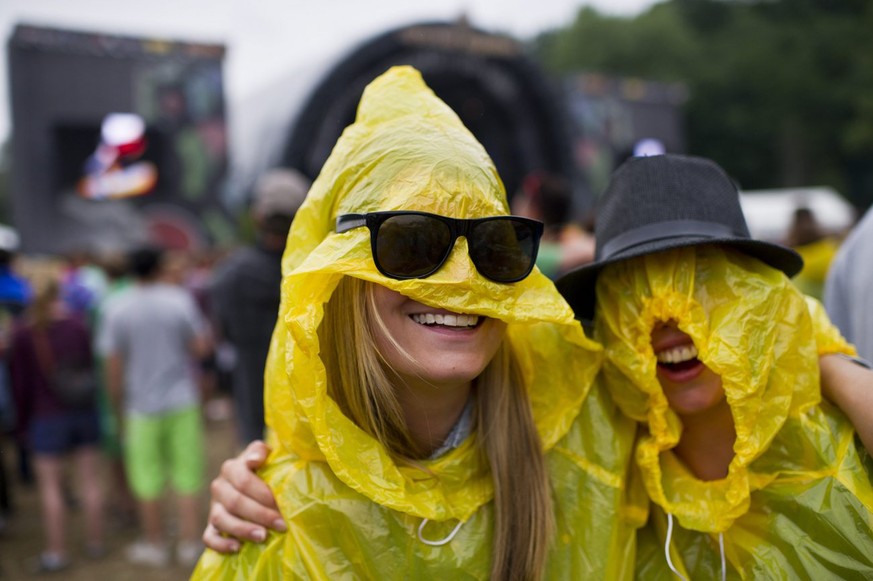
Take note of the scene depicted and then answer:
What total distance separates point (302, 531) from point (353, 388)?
261mm

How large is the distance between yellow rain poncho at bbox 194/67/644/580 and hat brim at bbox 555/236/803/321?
116 mm

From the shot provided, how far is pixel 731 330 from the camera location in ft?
4.02

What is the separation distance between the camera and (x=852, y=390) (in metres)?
1.23

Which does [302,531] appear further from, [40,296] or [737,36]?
[737,36]

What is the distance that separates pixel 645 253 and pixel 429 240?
15.5 inches

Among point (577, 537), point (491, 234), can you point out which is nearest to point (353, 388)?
point (491, 234)

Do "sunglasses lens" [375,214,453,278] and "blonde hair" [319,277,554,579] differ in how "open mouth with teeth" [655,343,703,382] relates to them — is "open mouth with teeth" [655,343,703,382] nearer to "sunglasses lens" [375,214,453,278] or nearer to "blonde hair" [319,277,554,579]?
"blonde hair" [319,277,554,579]

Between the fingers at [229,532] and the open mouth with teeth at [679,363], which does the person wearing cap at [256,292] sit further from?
the open mouth with teeth at [679,363]

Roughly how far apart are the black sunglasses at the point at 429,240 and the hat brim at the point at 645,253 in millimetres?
205

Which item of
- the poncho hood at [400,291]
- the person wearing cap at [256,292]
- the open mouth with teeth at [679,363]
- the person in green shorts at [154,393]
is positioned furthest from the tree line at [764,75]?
the poncho hood at [400,291]

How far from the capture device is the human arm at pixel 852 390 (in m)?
1.21

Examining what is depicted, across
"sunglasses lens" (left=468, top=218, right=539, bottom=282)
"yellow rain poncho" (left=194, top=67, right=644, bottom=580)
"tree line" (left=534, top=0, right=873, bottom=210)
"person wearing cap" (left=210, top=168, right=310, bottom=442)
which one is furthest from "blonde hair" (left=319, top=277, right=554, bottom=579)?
"tree line" (left=534, top=0, right=873, bottom=210)

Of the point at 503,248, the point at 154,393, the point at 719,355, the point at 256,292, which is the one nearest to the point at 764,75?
the point at 154,393

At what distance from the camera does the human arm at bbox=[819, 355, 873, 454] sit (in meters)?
1.21
